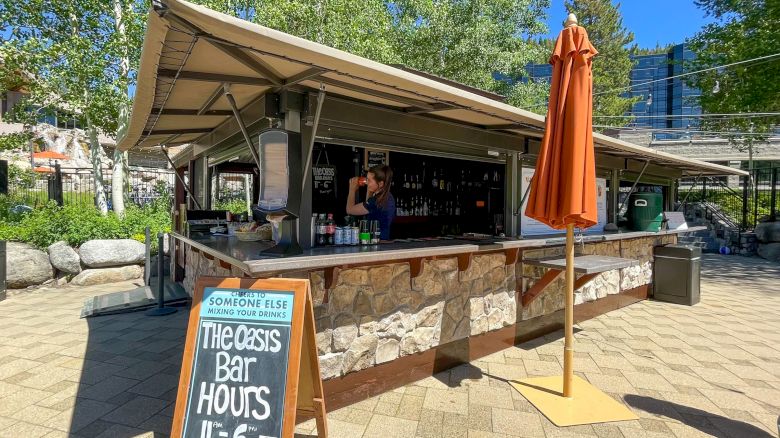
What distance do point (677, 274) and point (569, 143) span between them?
513cm

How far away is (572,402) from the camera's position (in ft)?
10.7

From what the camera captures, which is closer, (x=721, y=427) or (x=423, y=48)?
(x=721, y=427)

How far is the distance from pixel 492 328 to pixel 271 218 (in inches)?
→ 100

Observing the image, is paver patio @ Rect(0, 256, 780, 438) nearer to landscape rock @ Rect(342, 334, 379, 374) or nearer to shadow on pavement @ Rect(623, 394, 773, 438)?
shadow on pavement @ Rect(623, 394, 773, 438)

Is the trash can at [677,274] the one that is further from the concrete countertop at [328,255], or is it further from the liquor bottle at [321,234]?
the liquor bottle at [321,234]

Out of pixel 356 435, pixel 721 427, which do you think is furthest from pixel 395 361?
pixel 721 427

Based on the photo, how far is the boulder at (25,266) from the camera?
6.90 meters

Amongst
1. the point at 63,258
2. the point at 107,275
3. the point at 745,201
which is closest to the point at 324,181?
the point at 107,275

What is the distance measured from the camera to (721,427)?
2939 millimetres

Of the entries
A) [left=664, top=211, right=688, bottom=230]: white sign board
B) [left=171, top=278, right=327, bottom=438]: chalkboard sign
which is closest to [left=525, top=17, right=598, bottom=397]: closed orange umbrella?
[left=171, top=278, right=327, bottom=438]: chalkboard sign

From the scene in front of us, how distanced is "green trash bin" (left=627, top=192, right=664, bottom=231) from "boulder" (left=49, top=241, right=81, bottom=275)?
9608 millimetres

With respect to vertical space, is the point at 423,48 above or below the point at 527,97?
above

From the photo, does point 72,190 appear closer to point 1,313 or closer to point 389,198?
point 1,313

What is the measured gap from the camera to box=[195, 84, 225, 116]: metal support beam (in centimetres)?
324
